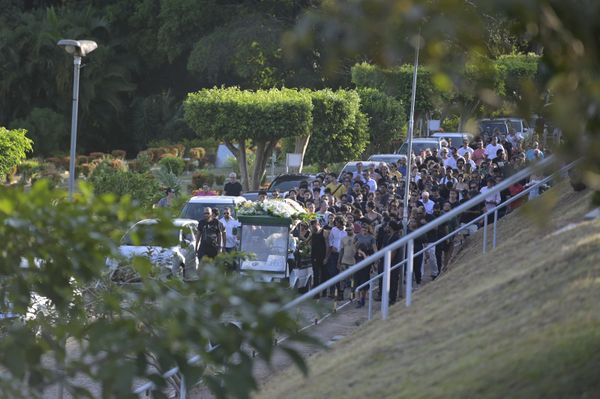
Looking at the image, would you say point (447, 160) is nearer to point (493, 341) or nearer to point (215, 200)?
point (215, 200)

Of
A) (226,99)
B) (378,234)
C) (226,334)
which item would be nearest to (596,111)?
(226,334)

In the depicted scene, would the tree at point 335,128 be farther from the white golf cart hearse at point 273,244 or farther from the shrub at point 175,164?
the white golf cart hearse at point 273,244

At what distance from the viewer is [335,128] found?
44062 mm

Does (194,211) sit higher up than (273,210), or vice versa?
(273,210)

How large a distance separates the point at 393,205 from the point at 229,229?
3.46 meters

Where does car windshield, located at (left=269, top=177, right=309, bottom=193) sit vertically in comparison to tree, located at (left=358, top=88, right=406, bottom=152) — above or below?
below

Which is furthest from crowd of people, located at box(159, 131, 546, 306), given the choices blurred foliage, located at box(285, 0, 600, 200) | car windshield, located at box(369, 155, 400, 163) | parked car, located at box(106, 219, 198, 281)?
blurred foliage, located at box(285, 0, 600, 200)

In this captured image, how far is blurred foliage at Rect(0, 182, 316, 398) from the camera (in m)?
5.54

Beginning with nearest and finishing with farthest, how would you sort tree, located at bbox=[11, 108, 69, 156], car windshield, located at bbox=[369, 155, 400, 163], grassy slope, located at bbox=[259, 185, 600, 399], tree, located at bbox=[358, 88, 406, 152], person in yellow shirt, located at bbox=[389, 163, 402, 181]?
1. grassy slope, located at bbox=[259, 185, 600, 399]
2. person in yellow shirt, located at bbox=[389, 163, 402, 181]
3. car windshield, located at bbox=[369, 155, 400, 163]
4. tree, located at bbox=[358, 88, 406, 152]
5. tree, located at bbox=[11, 108, 69, 156]

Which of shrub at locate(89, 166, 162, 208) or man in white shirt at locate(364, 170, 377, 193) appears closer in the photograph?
man in white shirt at locate(364, 170, 377, 193)

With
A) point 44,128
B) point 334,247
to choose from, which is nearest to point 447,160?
point 334,247

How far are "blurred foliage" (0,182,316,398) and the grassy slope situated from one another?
212 centimetres

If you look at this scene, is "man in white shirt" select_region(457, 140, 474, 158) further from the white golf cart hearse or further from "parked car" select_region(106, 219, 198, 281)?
the white golf cart hearse

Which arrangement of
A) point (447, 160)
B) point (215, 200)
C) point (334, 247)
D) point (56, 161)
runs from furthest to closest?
point (56, 161), point (447, 160), point (215, 200), point (334, 247)
